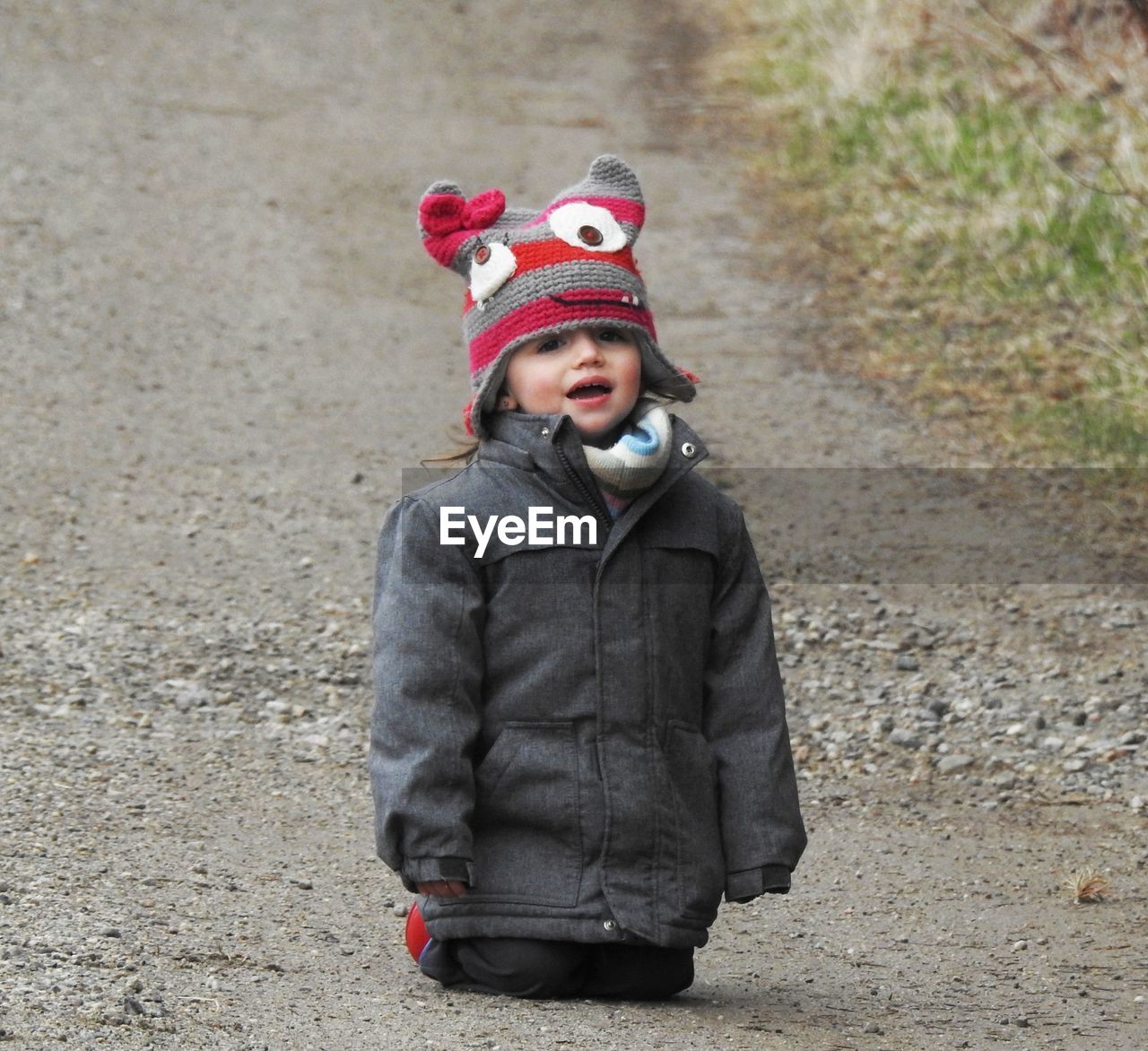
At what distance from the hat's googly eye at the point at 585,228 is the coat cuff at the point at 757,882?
3.74ft

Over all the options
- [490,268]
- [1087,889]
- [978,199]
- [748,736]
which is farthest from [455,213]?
[978,199]

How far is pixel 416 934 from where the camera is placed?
3455 millimetres

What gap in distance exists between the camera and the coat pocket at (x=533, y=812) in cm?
322

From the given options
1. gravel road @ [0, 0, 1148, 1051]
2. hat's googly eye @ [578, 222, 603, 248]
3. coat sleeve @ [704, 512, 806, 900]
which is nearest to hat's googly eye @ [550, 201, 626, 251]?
hat's googly eye @ [578, 222, 603, 248]

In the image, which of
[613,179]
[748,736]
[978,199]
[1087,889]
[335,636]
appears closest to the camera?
[748,736]

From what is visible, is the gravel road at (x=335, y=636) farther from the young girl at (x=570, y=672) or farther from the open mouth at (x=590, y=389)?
the open mouth at (x=590, y=389)

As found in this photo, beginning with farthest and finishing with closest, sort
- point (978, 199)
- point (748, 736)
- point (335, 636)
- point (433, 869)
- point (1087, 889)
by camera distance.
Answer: point (978, 199)
point (335, 636)
point (1087, 889)
point (748, 736)
point (433, 869)

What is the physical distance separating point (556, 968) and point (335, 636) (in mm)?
2503

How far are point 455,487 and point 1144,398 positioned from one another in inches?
175

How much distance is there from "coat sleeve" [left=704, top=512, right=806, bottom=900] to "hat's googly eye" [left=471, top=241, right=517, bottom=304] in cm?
61

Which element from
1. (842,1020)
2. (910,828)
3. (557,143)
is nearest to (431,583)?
(842,1020)

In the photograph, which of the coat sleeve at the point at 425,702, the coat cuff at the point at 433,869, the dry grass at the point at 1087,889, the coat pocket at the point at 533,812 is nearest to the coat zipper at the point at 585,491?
the coat sleeve at the point at 425,702

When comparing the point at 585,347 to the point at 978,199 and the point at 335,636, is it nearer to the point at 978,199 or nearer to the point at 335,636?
the point at 335,636

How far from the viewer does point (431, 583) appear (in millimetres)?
3230
